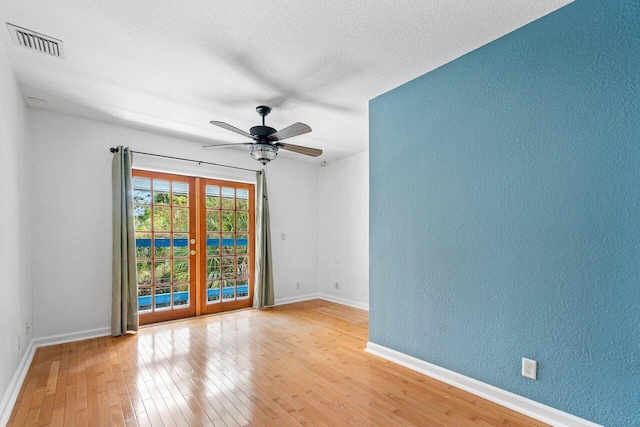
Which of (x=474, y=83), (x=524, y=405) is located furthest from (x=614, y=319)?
(x=474, y=83)

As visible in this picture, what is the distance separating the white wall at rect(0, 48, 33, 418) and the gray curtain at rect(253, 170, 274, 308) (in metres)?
2.79

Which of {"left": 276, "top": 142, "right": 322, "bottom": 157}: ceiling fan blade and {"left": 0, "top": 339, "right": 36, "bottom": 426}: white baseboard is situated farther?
{"left": 276, "top": 142, "right": 322, "bottom": 157}: ceiling fan blade

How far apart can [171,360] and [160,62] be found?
9.17 ft

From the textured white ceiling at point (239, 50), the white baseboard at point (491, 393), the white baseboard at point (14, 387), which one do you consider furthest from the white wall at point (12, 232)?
the white baseboard at point (491, 393)

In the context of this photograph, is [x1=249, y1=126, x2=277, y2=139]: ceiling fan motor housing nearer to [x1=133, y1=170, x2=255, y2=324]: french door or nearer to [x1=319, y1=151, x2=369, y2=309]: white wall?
[x1=133, y1=170, x2=255, y2=324]: french door

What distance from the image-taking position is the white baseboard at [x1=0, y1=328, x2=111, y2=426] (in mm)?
2143

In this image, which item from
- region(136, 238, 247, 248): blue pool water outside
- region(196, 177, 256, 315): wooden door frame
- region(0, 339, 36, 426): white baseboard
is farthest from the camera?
region(196, 177, 256, 315): wooden door frame

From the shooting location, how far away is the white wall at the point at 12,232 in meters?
2.27

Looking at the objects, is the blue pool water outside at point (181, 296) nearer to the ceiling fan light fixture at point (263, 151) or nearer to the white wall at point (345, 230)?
the white wall at point (345, 230)

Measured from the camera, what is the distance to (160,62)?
→ 262cm

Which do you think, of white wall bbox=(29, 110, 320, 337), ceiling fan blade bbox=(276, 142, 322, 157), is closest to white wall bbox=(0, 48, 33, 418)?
white wall bbox=(29, 110, 320, 337)

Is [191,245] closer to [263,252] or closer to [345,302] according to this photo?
[263,252]

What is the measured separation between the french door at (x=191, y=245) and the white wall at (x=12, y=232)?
120 centimetres

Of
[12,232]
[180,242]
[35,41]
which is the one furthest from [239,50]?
[180,242]
